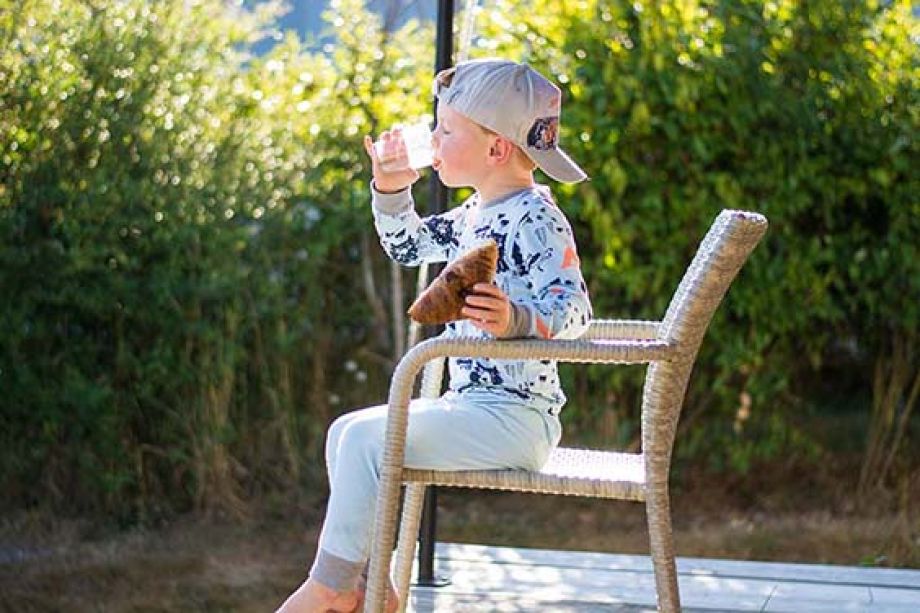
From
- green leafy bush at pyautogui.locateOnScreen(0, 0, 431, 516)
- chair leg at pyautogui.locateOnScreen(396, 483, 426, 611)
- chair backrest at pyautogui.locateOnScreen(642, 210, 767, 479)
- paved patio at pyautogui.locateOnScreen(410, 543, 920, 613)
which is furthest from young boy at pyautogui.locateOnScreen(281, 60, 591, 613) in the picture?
green leafy bush at pyautogui.locateOnScreen(0, 0, 431, 516)

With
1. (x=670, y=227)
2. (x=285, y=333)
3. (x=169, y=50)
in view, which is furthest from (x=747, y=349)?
(x=169, y=50)

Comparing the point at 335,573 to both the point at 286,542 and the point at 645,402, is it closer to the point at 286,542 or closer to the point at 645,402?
the point at 645,402

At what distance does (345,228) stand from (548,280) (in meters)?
2.23

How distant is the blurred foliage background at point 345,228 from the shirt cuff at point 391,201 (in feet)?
5.37

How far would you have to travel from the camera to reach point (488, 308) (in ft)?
7.49

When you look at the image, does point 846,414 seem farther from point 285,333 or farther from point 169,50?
point 169,50

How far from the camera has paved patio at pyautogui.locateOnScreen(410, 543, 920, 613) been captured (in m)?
3.18

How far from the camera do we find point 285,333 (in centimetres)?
454

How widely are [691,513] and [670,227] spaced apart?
0.76m

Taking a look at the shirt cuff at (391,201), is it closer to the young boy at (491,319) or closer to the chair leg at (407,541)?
the young boy at (491,319)

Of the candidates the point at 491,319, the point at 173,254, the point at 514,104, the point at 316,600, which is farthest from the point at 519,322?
the point at 173,254

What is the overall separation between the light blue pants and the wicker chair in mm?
23

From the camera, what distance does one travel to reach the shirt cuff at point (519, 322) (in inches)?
91.0

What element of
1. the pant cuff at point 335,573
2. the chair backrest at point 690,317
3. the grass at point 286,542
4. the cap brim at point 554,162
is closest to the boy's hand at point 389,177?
the cap brim at point 554,162
